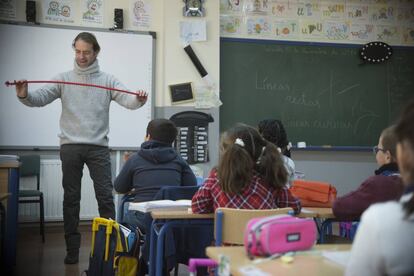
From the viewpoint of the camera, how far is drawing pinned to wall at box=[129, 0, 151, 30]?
505cm

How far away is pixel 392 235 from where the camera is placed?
0.87 m

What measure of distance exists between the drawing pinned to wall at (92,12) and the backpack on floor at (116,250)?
3034 mm

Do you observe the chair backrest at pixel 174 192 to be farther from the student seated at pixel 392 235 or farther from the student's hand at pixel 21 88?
the student seated at pixel 392 235

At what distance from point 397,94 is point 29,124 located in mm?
4352

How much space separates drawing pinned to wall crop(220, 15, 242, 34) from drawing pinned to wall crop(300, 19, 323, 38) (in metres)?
0.81

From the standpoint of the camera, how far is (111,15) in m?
4.98

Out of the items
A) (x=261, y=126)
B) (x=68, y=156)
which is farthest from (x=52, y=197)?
(x=261, y=126)

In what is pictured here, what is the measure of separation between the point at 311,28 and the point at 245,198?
158 inches

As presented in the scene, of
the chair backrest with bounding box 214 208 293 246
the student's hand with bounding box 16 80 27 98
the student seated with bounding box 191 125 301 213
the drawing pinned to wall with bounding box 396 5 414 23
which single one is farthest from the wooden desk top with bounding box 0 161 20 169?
the drawing pinned to wall with bounding box 396 5 414 23

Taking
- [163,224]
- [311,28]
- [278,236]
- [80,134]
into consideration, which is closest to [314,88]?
[311,28]

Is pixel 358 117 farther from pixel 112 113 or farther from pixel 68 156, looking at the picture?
pixel 68 156

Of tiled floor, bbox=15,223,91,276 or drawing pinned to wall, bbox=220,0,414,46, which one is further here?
drawing pinned to wall, bbox=220,0,414,46

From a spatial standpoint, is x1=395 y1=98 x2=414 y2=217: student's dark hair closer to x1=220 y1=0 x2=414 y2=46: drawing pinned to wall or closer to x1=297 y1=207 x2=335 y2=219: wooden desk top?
x1=297 y1=207 x2=335 y2=219: wooden desk top

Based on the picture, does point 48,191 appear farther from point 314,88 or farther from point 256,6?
point 314,88
